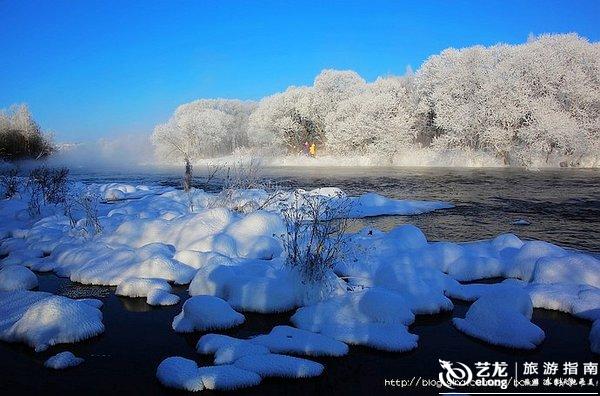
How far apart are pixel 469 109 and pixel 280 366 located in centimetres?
4339

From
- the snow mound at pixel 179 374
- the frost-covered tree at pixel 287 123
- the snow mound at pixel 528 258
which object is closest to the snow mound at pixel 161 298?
the snow mound at pixel 179 374

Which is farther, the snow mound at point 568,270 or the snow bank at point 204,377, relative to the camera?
the snow mound at point 568,270

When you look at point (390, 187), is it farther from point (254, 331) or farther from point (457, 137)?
point (457, 137)

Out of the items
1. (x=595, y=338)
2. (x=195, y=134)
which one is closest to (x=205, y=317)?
(x=595, y=338)

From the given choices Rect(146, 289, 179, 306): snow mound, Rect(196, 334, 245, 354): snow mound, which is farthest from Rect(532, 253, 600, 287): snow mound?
Rect(146, 289, 179, 306): snow mound

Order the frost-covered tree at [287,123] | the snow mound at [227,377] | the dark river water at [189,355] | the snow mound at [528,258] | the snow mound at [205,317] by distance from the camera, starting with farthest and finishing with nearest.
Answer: the frost-covered tree at [287,123]
the snow mound at [528,258]
the snow mound at [205,317]
the dark river water at [189,355]
the snow mound at [227,377]

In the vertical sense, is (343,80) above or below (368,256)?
above

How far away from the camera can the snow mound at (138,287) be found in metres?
6.43

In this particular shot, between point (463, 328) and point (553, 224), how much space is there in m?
8.92

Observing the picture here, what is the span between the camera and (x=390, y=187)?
2370 cm

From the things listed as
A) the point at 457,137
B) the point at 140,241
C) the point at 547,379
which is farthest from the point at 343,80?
the point at 547,379

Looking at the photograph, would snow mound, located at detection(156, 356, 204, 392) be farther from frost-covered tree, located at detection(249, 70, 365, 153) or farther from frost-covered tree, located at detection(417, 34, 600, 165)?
frost-covered tree, located at detection(249, 70, 365, 153)

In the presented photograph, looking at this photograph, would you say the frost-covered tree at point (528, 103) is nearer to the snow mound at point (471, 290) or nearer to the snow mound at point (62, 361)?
the snow mound at point (471, 290)

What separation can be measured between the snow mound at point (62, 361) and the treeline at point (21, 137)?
140 ft
